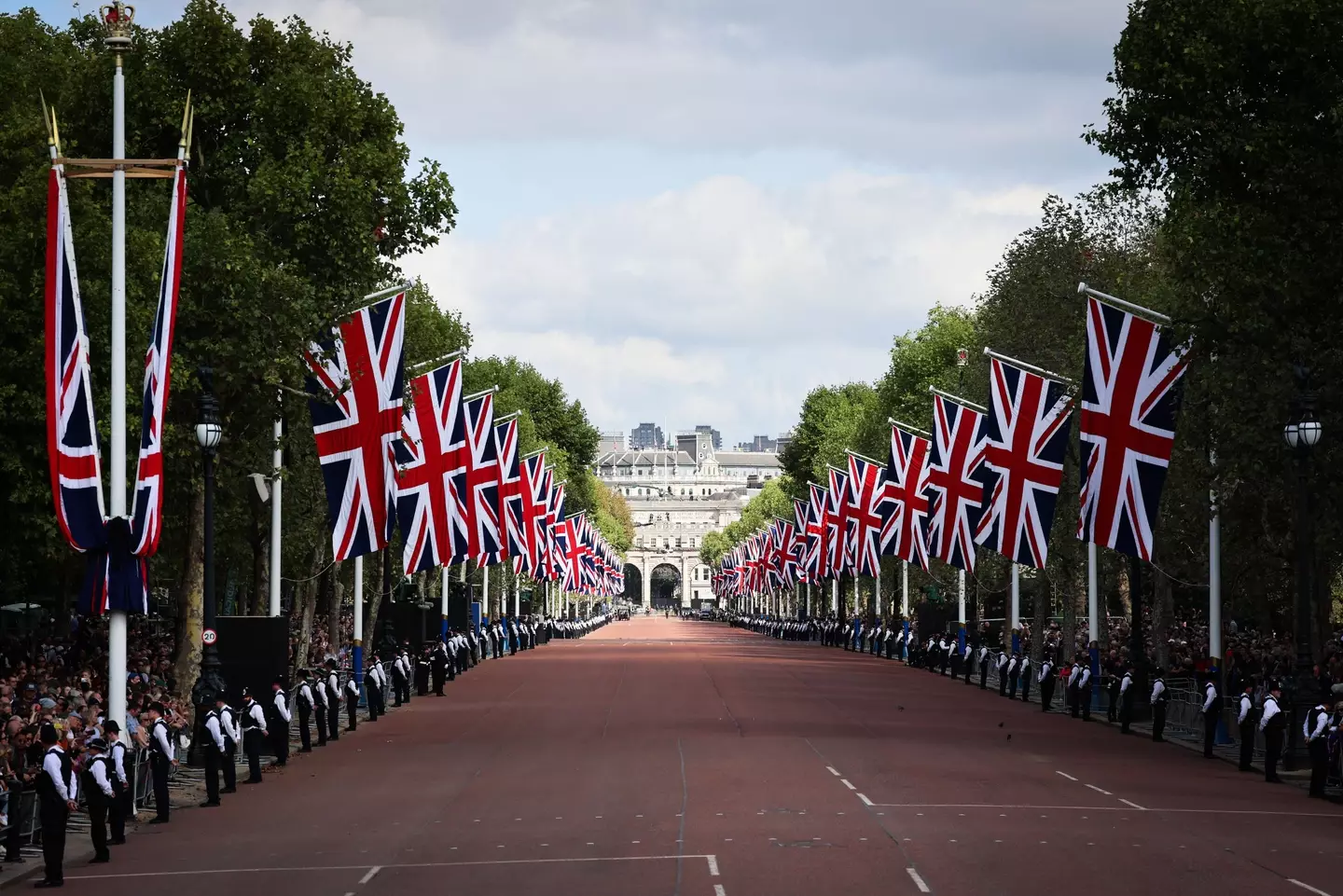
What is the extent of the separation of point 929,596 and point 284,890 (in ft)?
234

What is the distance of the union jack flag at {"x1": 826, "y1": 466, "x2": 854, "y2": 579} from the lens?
237ft

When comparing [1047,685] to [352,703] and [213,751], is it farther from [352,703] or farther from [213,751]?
[213,751]

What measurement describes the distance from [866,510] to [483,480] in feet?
68.5

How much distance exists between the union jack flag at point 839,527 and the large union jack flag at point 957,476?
2041cm

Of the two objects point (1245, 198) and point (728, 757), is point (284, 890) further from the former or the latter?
point (1245, 198)

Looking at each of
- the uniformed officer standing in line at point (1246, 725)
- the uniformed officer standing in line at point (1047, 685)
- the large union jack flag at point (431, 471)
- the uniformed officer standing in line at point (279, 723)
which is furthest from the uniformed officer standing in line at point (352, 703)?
the uniformed officer standing in line at point (1246, 725)

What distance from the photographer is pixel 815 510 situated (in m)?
86.6

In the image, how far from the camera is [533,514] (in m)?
70.1

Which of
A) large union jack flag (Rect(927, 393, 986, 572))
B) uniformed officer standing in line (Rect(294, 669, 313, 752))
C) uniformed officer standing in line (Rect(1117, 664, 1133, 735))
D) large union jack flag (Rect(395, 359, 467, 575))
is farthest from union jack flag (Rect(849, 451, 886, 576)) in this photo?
uniformed officer standing in line (Rect(294, 669, 313, 752))

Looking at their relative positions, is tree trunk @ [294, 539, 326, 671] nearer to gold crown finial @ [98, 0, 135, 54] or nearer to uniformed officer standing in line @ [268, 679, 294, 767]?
uniformed officer standing in line @ [268, 679, 294, 767]

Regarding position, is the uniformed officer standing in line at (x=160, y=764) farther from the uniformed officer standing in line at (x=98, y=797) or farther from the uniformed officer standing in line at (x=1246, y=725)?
the uniformed officer standing in line at (x=1246, y=725)

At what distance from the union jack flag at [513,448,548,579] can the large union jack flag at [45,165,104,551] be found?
43.3 m

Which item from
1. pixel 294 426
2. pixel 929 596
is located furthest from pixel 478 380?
pixel 294 426

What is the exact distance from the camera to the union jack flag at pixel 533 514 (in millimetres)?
68125
